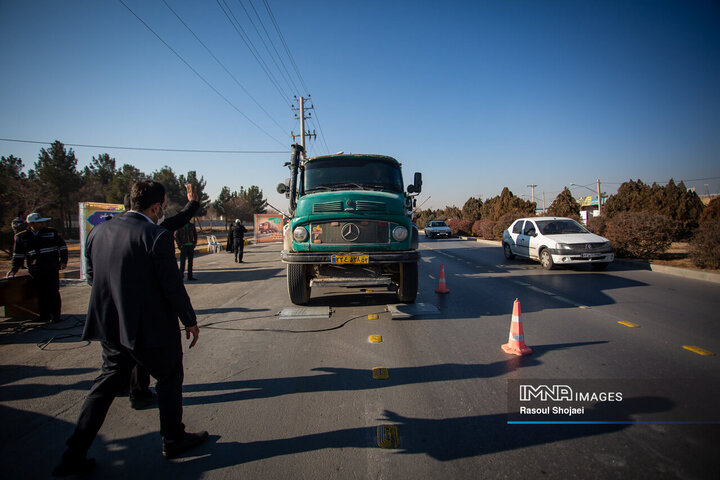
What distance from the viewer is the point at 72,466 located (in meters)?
2.11

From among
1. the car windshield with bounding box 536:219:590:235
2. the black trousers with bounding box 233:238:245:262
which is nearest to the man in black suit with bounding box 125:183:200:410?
the car windshield with bounding box 536:219:590:235

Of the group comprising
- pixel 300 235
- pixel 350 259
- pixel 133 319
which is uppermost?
pixel 300 235

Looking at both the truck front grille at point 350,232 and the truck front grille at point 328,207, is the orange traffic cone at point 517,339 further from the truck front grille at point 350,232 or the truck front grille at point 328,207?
the truck front grille at point 328,207

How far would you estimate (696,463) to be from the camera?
2084 millimetres

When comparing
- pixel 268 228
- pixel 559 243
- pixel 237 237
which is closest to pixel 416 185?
pixel 559 243

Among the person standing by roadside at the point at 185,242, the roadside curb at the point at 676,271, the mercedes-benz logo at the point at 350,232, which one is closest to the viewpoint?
the mercedes-benz logo at the point at 350,232

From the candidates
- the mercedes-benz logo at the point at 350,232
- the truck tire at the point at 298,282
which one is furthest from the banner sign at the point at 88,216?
the mercedes-benz logo at the point at 350,232

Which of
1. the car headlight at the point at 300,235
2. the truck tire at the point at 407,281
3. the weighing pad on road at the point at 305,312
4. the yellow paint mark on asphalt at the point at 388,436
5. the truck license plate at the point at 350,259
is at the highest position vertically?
the car headlight at the point at 300,235

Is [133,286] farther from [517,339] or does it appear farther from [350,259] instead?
[517,339]

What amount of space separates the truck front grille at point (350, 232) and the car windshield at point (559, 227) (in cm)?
787

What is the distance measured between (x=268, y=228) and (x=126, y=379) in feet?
92.4

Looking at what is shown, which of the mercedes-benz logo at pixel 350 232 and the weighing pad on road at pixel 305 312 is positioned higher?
the mercedes-benz logo at pixel 350 232

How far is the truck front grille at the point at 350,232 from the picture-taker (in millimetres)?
5496

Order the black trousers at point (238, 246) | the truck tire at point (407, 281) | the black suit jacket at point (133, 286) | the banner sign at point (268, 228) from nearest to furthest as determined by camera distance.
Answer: the black suit jacket at point (133, 286), the truck tire at point (407, 281), the black trousers at point (238, 246), the banner sign at point (268, 228)
